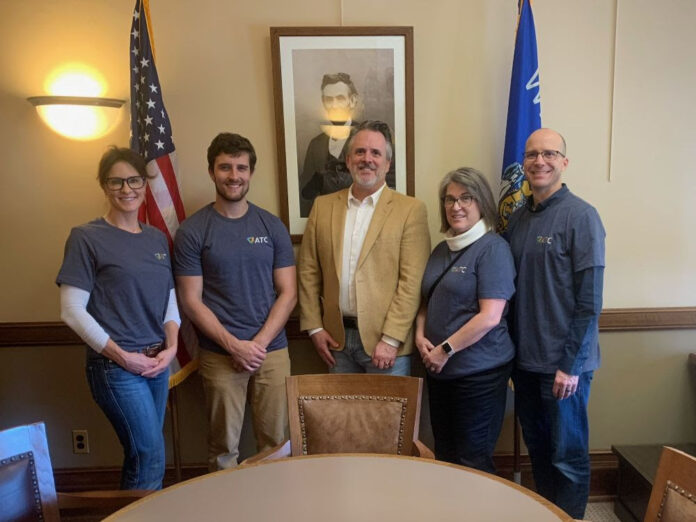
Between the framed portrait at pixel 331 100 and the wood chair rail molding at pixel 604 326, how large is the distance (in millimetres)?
687

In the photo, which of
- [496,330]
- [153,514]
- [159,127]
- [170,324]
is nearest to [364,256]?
[496,330]

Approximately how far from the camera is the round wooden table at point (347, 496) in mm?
1116

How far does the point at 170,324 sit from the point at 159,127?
84 centimetres

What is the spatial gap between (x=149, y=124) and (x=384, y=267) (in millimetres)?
Answer: 1144

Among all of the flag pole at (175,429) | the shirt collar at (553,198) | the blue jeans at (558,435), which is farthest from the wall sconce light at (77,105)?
the blue jeans at (558,435)

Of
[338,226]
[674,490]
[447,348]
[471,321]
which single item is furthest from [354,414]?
[674,490]

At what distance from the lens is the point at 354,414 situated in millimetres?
Answer: 1704

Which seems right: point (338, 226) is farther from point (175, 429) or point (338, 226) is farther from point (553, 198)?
point (175, 429)

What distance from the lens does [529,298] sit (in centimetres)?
194

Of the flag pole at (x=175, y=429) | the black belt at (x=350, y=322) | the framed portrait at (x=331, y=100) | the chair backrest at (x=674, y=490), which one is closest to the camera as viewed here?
the chair backrest at (x=674, y=490)

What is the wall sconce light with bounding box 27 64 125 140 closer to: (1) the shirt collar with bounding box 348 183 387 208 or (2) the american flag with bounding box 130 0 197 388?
(2) the american flag with bounding box 130 0 197 388

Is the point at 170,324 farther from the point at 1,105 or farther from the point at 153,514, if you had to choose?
the point at 1,105

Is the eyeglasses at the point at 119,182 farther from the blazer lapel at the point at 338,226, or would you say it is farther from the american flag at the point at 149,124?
the blazer lapel at the point at 338,226

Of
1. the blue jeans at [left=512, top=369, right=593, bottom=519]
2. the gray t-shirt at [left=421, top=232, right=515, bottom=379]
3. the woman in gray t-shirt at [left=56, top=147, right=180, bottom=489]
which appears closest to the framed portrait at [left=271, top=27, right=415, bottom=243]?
the gray t-shirt at [left=421, top=232, right=515, bottom=379]
